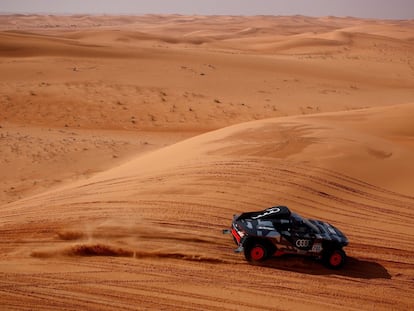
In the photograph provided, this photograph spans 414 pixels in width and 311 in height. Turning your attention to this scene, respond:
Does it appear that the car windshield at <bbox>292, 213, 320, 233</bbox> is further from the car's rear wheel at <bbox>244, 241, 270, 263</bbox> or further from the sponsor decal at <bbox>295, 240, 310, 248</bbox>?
the car's rear wheel at <bbox>244, 241, 270, 263</bbox>

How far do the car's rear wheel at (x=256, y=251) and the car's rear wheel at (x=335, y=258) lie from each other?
98 cm

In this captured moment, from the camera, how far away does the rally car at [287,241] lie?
7160 millimetres

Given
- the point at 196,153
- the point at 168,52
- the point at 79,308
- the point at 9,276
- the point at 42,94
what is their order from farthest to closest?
the point at 168,52 → the point at 42,94 → the point at 196,153 → the point at 9,276 → the point at 79,308

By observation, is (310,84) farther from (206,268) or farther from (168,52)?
(206,268)

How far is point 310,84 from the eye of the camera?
95.5 ft

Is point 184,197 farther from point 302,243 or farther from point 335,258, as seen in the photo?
point 335,258

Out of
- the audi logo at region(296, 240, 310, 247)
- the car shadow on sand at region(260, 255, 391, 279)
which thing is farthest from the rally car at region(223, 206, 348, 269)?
the car shadow on sand at region(260, 255, 391, 279)

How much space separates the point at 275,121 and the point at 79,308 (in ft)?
32.6

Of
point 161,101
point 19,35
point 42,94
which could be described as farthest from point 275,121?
point 19,35

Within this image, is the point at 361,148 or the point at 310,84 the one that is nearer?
the point at 361,148

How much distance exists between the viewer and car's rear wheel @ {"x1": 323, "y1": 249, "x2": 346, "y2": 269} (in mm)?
7223

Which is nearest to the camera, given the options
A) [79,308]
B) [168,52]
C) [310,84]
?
[79,308]

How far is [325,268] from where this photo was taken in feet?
24.2

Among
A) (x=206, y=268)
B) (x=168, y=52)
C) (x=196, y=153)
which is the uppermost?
(x=168, y=52)
